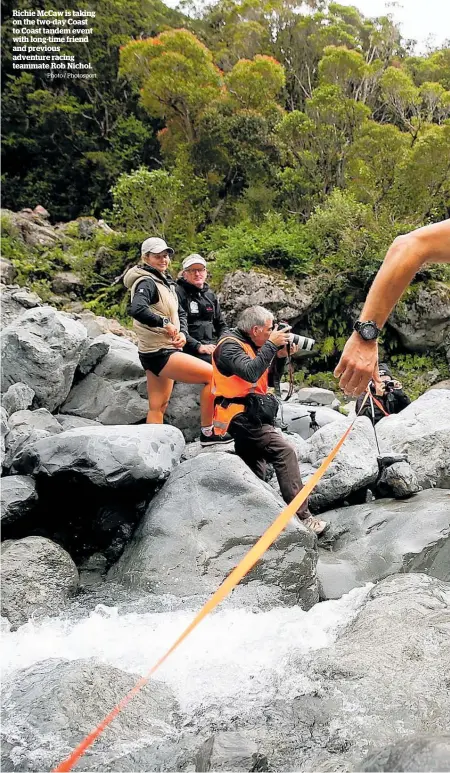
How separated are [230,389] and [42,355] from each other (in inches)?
130

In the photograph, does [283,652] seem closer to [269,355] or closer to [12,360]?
[269,355]

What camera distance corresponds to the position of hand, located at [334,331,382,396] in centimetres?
224

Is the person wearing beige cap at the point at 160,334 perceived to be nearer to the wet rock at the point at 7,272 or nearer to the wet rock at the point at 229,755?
the wet rock at the point at 229,755

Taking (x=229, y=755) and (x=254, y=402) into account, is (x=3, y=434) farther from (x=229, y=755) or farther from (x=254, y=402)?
(x=229, y=755)

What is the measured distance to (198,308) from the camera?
6980 mm

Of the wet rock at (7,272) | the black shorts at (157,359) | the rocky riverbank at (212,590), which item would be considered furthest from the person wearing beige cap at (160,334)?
the wet rock at (7,272)

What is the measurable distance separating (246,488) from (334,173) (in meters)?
16.2

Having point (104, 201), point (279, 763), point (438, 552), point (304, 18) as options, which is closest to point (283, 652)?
point (279, 763)

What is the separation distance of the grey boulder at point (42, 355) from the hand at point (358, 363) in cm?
583

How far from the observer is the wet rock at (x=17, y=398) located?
696 centimetres

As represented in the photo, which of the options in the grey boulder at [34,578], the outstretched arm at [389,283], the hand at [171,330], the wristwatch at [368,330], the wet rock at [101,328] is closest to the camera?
the outstretched arm at [389,283]

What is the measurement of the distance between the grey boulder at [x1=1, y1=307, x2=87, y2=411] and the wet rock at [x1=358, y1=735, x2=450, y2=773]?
254 inches

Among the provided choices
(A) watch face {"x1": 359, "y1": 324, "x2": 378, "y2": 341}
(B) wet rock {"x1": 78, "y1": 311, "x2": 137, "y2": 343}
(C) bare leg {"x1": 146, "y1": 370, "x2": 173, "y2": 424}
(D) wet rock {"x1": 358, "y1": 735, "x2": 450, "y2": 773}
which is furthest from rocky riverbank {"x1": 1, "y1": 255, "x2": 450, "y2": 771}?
(B) wet rock {"x1": 78, "y1": 311, "x2": 137, "y2": 343}

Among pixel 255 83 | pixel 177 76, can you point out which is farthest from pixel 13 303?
pixel 255 83
